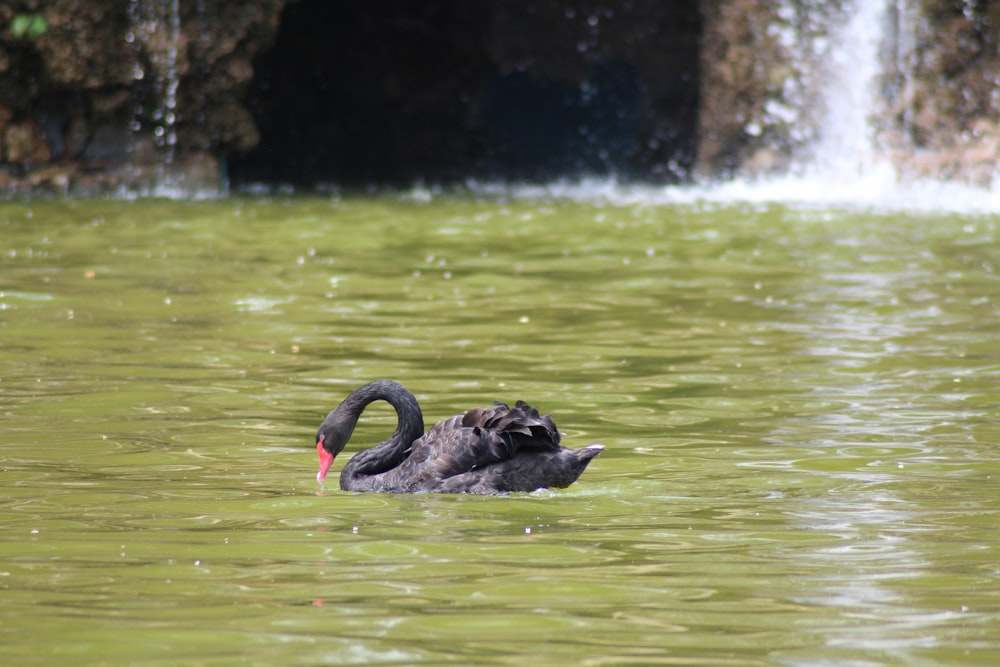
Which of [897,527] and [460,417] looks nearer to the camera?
[897,527]

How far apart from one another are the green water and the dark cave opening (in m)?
9.69

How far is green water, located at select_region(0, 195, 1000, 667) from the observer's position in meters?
4.42

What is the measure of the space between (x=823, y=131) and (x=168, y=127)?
885cm

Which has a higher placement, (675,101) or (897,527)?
(675,101)

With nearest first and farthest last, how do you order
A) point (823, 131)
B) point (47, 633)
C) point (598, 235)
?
1. point (47, 633)
2. point (598, 235)
3. point (823, 131)

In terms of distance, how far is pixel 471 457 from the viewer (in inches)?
241

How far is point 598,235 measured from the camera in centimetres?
1538

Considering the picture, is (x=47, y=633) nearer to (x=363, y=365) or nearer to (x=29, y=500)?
(x=29, y=500)

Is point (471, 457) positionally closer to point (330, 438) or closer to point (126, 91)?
point (330, 438)

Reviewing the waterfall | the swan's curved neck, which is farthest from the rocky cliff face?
the swan's curved neck

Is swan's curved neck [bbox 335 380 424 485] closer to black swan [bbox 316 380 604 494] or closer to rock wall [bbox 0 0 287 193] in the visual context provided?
black swan [bbox 316 380 604 494]

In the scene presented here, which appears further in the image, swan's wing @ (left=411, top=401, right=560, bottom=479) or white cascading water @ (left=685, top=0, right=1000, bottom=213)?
white cascading water @ (left=685, top=0, right=1000, bottom=213)

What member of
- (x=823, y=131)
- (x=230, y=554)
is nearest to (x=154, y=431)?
(x=230, y=554)

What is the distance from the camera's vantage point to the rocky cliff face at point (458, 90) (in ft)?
64.4
